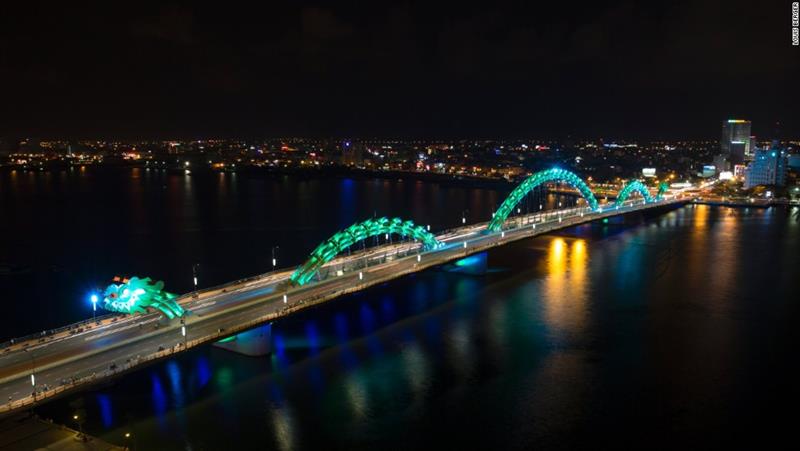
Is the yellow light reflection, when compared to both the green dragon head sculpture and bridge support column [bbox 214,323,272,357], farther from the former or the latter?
the green dragon head sculpture

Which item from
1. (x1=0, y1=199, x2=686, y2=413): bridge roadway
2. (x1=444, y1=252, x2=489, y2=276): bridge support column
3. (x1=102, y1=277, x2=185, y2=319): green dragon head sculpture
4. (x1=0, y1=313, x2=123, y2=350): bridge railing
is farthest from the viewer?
(x1=444, y1=252, x2=489, y2=276): bridge support column

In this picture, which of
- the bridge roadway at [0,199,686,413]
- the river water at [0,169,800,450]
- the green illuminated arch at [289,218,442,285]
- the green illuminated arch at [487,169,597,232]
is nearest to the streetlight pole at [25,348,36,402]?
the bridge roadway at [0,199,686,413]

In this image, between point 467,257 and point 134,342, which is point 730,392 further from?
point 134,342

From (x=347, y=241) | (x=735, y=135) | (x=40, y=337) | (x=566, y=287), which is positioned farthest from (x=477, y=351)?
(x=735, y=135)

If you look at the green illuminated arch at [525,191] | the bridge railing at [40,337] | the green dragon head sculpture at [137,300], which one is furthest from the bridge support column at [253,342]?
the green illuminated arch at [525,191]

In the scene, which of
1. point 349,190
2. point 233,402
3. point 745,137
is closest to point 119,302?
point 233,402

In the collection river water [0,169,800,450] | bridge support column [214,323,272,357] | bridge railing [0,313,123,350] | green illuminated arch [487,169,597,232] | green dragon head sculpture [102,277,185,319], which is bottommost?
river water [0,169,800,450]
